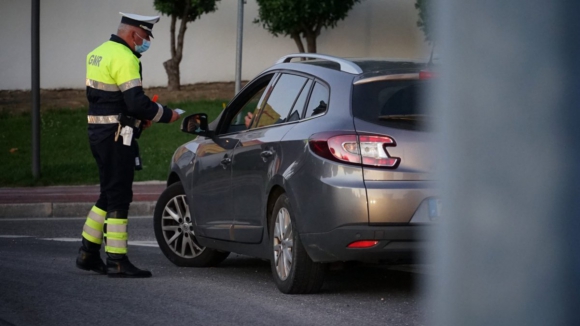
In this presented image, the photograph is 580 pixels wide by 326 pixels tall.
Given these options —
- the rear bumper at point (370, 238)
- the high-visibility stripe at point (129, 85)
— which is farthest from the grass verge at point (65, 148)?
the rear bumper at point (370, 238)

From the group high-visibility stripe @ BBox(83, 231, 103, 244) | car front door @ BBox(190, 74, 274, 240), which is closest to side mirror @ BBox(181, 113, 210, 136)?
car front door @ BBox(190, 74, 274, 240)

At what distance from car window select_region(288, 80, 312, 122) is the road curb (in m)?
6.61

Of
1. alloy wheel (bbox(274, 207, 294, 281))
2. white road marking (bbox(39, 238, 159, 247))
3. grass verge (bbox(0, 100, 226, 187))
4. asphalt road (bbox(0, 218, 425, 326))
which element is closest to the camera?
asphalt road (bbox(0, 218, 425, 326))

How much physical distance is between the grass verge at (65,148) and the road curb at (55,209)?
2383mm

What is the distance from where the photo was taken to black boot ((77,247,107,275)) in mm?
7863

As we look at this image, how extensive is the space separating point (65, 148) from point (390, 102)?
→ 13.6 metres

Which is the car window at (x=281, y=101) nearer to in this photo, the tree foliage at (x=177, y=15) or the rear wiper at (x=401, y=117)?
the rear wiper at (x=401, y=117)

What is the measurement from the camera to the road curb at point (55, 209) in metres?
13.4

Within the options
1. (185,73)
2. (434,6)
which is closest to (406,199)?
(434,6)

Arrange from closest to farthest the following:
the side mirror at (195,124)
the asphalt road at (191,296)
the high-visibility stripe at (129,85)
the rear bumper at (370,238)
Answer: the asphalt road at (191,296), the rear bumper at (370,238), the high-visibility stripe at (129,85), the side mirror at (195,124)

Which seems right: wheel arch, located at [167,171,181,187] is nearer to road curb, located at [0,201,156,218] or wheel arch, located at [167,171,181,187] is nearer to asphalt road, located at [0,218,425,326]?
asphalt road, located at [0,218,425,326]

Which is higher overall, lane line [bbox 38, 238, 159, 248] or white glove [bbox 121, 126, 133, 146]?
white glove [bbox 121, 126, 133, 146]

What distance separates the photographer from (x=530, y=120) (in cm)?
96

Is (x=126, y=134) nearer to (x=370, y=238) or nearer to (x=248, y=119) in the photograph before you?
(x=248, y=119)
